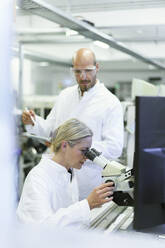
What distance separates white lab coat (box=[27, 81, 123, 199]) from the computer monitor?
0.97 m

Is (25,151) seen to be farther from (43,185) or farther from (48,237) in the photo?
(48,237)

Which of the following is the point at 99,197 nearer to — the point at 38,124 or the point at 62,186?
the point at 62,186

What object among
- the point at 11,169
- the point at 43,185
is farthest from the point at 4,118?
→ the point at 43,185

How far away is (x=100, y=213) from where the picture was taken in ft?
4.89

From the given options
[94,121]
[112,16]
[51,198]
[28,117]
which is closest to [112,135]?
[94,121]

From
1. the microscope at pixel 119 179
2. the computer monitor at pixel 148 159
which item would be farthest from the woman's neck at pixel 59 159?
the computer monitor at pixel 148 159

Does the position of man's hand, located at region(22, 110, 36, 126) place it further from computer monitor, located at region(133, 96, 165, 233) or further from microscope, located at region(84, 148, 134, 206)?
computer monitor, located at region(133, 96, 165, 233)

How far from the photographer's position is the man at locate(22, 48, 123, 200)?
7.06 ft

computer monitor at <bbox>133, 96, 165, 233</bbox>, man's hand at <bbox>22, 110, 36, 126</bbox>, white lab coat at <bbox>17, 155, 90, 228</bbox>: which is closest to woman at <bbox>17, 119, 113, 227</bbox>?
white lab coat at <bbox>17, 155, 90, 228</bbox>

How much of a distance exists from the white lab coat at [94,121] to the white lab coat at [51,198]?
56 centimetres

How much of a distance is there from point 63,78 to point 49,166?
10583 millimetres

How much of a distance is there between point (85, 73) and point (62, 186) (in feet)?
3.24

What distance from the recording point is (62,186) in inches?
58.9

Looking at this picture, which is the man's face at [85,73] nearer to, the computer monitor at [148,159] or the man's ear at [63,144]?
the man's ear at [63,144]
